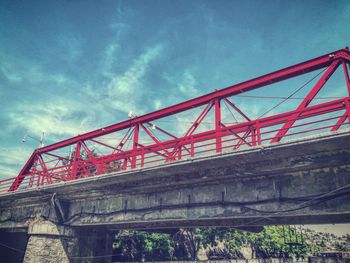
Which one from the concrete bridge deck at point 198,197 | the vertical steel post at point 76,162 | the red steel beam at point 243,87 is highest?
the red steel beam at point 243,87

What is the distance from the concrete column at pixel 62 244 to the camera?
42.7 feet

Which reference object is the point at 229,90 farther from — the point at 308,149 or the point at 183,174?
the point at 308,149

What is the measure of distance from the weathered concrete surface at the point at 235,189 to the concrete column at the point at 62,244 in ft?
2.03

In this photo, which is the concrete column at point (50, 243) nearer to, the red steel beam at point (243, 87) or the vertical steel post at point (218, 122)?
the red steel beam at point (243, 87)

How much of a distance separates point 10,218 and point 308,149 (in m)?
17.3

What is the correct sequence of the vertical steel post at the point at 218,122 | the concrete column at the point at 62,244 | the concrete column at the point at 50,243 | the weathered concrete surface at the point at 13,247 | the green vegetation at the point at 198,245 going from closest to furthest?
the vertical steel post at the point at 218,122 < the concrete column at the point at 50,243 < the concrete column at the point at 62,244 < the weathered concrete surface at the point at 13,247 < the green vegetation at the point at 198,245

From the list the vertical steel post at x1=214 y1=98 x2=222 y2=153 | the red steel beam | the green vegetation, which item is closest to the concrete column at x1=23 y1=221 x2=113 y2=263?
the red steel beam

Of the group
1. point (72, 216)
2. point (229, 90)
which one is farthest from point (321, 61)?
point (72, 216)

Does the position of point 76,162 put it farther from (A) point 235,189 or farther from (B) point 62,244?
(A) point 235,189

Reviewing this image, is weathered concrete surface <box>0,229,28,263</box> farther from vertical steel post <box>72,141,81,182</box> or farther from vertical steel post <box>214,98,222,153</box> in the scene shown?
vertical steel post <box>214,98,222,153</box>

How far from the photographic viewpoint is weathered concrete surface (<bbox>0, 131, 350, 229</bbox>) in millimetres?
7562

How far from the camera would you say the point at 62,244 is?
13.7 m

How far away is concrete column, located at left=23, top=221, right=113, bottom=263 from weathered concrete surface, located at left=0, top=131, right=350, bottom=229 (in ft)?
2.03

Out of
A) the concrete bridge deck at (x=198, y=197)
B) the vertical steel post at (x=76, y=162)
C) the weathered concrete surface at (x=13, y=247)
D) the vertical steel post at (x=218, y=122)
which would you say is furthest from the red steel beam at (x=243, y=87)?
the weathered concrete surface at (x=13, y=247)
